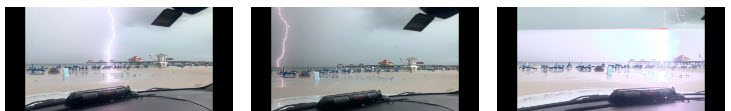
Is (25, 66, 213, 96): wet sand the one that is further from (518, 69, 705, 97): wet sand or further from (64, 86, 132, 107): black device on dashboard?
(518, 69, 705, 97): wet sand

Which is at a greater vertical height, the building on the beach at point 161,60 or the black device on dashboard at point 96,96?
the building on the beach at point 161,60

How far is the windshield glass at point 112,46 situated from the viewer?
220cm

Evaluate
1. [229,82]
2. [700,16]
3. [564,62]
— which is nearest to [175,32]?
[229,82]

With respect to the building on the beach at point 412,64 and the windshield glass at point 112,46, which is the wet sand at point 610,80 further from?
the windshield glass at point 112,46

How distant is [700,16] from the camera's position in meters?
2.34

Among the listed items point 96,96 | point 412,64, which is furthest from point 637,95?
point 96,96

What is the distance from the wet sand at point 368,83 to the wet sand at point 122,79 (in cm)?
59

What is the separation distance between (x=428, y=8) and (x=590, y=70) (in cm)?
138

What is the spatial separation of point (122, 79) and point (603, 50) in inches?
146

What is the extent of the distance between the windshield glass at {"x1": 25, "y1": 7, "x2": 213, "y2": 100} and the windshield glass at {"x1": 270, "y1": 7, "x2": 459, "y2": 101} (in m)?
0.57

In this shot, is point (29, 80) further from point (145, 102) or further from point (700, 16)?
point (700, 16)

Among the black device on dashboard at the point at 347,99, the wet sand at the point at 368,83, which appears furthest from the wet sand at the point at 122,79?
the black device on dashboard at the point at 347,99

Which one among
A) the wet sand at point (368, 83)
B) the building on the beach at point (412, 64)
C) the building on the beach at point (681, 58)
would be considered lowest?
the wet sand at point (368, 83)

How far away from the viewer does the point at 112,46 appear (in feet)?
7.29
